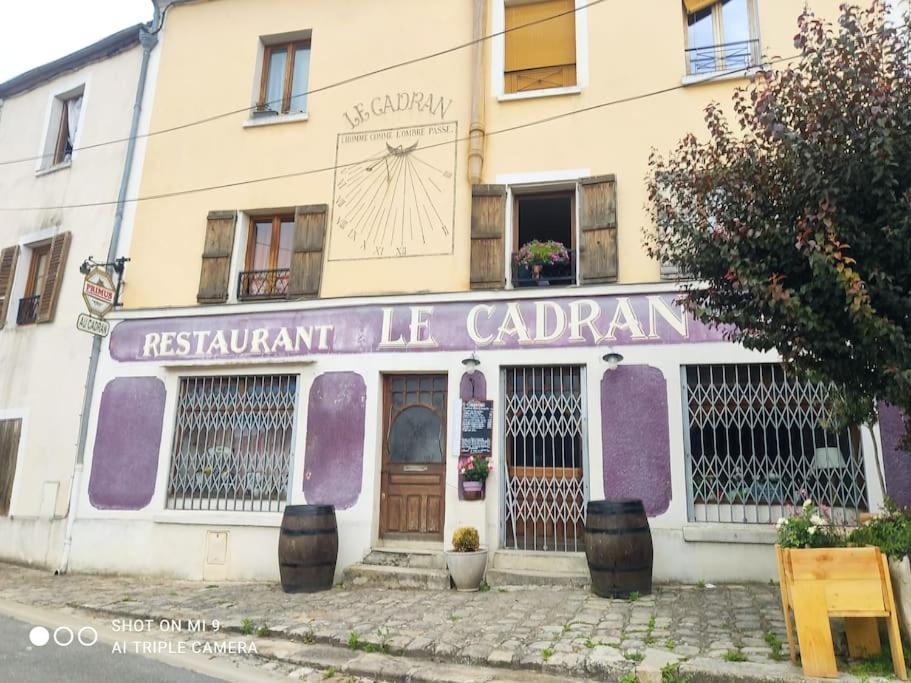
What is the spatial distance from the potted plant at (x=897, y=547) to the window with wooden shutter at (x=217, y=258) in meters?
7.69

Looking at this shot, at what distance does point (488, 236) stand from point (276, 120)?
3758mm

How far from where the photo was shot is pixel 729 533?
677 cm

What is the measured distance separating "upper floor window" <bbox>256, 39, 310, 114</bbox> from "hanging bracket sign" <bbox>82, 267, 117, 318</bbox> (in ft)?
10.8

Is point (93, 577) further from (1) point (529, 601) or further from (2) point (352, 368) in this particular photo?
(1) point (529, 601)

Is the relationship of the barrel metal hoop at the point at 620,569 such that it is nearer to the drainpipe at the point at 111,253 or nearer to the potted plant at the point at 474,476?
the potted plant at the point at 474,476

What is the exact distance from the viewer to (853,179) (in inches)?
166

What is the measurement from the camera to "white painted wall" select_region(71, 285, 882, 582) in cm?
684

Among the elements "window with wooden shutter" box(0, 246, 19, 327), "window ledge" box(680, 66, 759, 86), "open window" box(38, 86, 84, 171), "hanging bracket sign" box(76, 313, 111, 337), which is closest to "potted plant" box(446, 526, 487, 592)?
"hanging bracket sign" box(76, 313, 111, 337)

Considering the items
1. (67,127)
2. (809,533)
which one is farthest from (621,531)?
(67,127)

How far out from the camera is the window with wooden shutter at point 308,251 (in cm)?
865

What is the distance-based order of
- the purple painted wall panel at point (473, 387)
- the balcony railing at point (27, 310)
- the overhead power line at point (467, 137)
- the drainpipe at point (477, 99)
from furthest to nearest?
the balcony railing at point (27, 310) → the drainpipe at point (477, 99) → the overhead power line at point (467, 137) → the purple painted wall panel at point (473, 387)

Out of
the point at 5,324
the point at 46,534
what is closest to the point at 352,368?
the point at 46,534

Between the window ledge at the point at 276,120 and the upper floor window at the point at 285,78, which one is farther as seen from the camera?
the upper floor window at the point at 285,78

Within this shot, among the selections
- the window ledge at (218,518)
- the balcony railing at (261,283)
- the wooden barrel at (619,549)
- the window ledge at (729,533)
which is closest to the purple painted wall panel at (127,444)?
the window ledge at (218,518)
